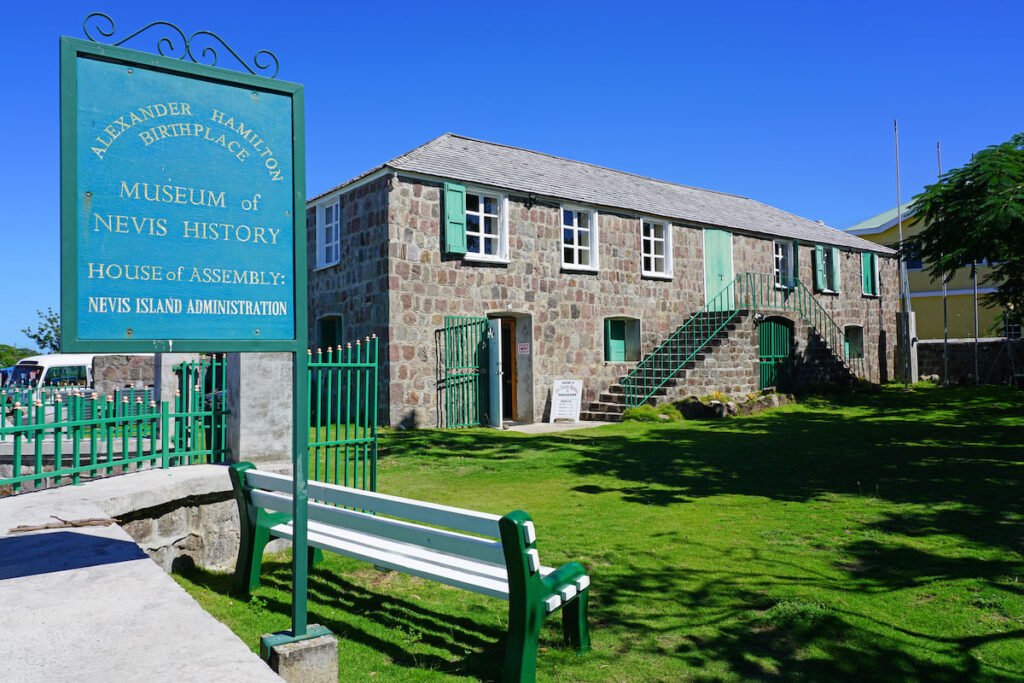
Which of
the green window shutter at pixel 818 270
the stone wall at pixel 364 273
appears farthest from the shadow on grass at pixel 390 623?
the green window shutter at pixel 818 270

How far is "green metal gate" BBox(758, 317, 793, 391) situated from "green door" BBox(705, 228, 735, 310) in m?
1.26

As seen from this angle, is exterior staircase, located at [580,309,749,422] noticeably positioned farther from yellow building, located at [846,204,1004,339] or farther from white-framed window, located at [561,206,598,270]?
yellow building, located at [846,204,1004,339]

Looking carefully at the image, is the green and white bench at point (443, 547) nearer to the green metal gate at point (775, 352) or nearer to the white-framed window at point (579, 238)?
the white-framed window at point (579, 238)

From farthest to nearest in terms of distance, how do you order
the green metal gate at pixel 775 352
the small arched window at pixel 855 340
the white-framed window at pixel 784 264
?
the small arched window at pixel 855 340 → the white-framed window at pixel 784 264 → the green metal gate at pixel 775 352

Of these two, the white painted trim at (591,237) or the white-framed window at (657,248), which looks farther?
the white-framed window at (657,248)

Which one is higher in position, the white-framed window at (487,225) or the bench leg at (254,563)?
the white-framed window at (487,225)

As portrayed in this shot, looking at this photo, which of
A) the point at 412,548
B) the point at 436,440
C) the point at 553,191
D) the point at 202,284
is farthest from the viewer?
the point at 553,191

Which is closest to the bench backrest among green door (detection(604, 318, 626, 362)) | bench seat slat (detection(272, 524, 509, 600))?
bench seat slat (detection(272, 524, 509, 600))

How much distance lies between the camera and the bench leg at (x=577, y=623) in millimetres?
3934

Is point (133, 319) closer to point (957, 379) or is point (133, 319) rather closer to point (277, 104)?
point (277, 104)

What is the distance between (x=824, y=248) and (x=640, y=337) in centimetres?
985

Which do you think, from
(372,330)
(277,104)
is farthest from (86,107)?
(372,330)

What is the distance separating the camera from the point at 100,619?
302 centimetres

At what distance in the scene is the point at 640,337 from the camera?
1905 centimetres
